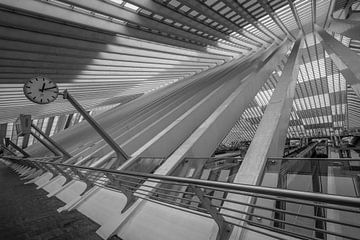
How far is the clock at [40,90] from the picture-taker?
3990 millimetres

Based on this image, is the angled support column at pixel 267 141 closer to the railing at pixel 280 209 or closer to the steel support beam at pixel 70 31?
the railing at pixel 280 209

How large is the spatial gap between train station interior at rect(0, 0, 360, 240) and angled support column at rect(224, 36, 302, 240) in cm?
3

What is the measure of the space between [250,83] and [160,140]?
5.85m

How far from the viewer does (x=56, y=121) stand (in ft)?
96.6

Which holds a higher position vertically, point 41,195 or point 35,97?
point 35,97

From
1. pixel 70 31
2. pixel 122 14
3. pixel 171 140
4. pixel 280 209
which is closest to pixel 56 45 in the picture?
pixel 70 31

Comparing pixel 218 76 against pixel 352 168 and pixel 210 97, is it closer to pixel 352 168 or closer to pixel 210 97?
pixel 210 97

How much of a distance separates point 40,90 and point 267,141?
16.1 feet

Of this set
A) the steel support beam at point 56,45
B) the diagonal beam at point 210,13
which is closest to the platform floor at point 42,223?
the steel support beam at point 56,45

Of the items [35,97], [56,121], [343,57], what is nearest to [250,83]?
[343,57]

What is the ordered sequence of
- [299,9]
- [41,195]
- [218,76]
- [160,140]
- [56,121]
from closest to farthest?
[41,195], [160,140], [299,9], [218,76], [56,121]

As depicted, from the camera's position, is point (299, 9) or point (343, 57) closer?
point (343, 57)

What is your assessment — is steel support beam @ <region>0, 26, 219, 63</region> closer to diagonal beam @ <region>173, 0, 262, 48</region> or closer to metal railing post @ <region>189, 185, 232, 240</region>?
diagonal beam @ <region>173, 0, 262, 48</region>

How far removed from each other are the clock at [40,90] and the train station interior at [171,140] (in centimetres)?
2
